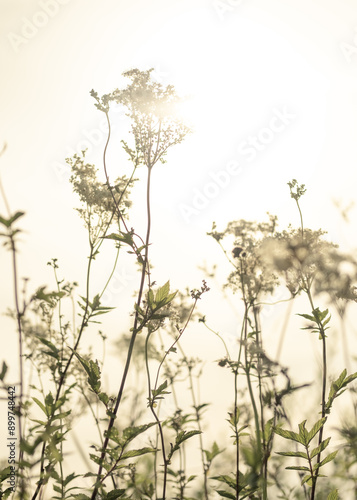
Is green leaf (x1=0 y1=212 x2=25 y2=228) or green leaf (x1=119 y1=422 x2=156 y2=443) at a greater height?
green leaf (x1=0 y1=212 x2=25 y2=228)

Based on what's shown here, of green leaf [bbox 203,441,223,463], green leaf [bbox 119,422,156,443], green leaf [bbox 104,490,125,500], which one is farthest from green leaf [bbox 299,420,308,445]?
green leaf [bbox 203,441,223,463]

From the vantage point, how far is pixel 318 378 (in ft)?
18.7

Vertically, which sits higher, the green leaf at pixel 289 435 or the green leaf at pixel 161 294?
the green leaf at pixel 161 294

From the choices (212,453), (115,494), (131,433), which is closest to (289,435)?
(131,433)

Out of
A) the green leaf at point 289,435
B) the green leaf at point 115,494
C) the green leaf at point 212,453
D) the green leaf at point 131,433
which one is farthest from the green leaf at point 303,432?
the green leaf at point 212,453

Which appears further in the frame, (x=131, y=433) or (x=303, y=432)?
(x=303, y=432)

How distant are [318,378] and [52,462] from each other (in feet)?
12.0

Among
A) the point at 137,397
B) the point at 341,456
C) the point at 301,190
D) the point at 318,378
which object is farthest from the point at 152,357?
the point at 301,190

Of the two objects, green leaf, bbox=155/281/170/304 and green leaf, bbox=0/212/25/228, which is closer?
green leaf, bbox=0/212/25/228

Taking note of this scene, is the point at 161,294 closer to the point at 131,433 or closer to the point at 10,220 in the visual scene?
the point at 131,433

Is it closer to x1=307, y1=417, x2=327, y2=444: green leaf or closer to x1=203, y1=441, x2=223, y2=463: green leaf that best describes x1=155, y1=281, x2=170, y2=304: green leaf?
x1=307, y1=417, x2=327, y2=444: green leaf

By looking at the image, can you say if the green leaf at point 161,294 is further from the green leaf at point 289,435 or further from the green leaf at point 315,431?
the green leaf at point 315,431

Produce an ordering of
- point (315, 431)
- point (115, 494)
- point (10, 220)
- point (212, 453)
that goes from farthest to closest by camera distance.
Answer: point (212, 453) → point (315, 431) → point (115, 494) → point (10, 220)

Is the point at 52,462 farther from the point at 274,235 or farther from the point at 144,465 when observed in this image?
the point at 144,465
